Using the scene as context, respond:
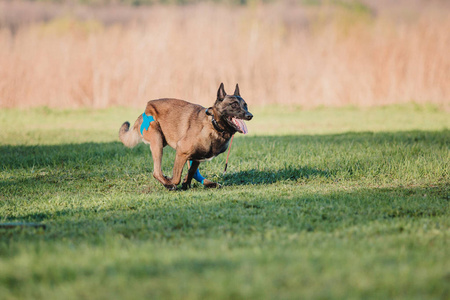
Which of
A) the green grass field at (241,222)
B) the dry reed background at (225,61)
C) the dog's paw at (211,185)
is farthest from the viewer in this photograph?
the dry reed background at (225,61)

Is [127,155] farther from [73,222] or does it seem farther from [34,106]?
[34,106]

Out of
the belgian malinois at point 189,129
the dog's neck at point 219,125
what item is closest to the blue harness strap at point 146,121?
the belgian malinois at point 189,129

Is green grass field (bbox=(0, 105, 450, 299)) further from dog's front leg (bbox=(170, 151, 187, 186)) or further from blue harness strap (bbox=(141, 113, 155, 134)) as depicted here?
blue harness strap (bbox=(141, 113, 155, 134))

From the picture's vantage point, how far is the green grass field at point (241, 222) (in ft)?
10.5

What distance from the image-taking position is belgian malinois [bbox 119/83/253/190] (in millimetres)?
6969

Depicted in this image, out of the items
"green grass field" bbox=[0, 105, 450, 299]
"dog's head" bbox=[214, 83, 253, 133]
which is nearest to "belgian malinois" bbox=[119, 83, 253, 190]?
"dog's head" bbox=[214, 83, 253, 133]

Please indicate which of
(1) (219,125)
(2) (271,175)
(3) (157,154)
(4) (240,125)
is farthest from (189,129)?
(2) (271,175)

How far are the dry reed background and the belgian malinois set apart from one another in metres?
12.3

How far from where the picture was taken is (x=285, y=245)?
4297 millimetres

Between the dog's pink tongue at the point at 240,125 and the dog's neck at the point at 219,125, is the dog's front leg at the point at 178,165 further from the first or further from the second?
the dog's pink tongue at the point at 240,125

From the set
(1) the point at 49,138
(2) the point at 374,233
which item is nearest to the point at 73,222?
(2) the point at 374,233

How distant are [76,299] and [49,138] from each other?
1066 cm

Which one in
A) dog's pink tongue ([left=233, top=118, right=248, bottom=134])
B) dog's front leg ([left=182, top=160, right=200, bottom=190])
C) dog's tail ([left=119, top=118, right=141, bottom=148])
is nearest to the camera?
dog's pink tongue ([left=233, top=118, right=248, bottom=134])

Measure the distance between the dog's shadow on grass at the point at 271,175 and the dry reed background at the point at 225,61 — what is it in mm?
11648
